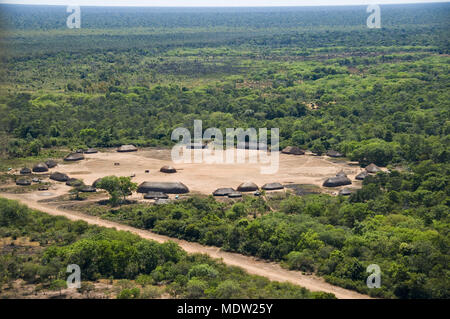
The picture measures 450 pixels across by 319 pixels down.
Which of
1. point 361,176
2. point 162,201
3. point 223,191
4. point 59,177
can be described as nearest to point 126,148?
point 59,177

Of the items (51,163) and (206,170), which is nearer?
(206,170)

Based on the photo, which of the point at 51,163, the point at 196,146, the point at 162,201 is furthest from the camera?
the point at 196,146

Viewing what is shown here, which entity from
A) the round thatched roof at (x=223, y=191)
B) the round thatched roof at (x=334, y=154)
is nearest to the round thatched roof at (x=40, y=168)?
the round thatched roof at (x=223, y=191)

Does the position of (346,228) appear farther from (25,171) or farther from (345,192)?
(25,171)

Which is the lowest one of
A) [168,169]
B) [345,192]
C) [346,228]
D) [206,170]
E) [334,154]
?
[346,228]

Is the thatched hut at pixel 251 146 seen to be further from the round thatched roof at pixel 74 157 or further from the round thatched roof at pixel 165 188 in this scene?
the round thatched roof at pixel 165 188
